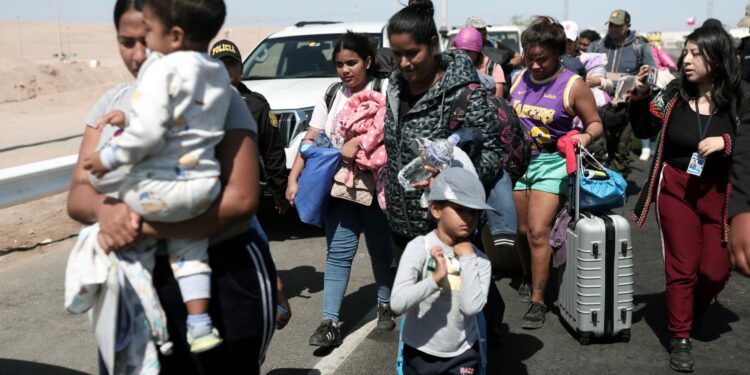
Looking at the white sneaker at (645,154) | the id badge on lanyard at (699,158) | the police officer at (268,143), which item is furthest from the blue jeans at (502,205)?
the white sneaker at (645,154)

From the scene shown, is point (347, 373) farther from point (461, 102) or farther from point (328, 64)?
point (328, 64)

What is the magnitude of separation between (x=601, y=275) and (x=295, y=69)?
5.51 meters

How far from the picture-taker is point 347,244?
534 centimetres

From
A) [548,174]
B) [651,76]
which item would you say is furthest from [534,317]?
[651,76]

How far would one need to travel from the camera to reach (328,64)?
31.7ft

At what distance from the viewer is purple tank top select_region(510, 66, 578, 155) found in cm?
561

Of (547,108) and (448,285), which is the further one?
(547,108)

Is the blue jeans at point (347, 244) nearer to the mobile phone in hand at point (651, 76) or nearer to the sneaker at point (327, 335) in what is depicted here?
the sneaker at point (327, 335)

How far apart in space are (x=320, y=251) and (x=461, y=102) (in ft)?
13.0

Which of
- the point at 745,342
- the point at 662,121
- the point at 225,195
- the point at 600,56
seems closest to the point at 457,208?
the point at 225,195

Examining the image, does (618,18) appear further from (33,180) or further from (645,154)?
(33,180)

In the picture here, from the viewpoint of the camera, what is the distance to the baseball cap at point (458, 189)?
359cm

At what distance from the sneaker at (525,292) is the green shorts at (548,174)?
957 mm

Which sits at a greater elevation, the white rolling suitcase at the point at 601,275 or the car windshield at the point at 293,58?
the car windshield at the point at 293,58
